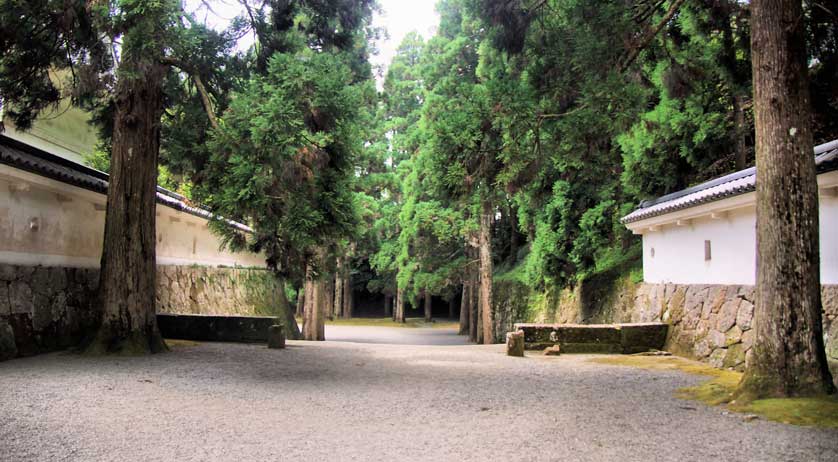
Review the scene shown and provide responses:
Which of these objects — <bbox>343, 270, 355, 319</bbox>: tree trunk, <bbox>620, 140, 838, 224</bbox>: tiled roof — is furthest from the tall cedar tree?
<bbox>343, 270, 355, 319</bbox>: tree trunk

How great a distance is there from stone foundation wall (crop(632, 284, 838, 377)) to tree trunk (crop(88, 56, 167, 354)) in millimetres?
9057

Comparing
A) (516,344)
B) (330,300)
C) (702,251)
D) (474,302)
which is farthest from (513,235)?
(702,251)

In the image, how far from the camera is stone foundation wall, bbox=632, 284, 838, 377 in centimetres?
746

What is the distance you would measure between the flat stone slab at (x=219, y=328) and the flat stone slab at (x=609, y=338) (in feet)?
19.0

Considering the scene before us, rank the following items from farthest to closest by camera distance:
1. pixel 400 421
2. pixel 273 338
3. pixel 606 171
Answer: pixel 606 171, pixel 273 338, pixel 400 421

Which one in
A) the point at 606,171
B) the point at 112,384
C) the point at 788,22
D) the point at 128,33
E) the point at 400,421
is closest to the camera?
the point at 400,421

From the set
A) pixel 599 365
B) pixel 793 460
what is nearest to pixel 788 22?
pixel 793 460

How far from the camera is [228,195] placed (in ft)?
26.9

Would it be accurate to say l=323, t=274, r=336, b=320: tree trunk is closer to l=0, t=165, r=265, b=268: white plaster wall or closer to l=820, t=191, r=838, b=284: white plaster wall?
l=0, t=165, r=265, b=268: white plaster wall

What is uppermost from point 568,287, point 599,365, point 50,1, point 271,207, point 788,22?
point 50,1

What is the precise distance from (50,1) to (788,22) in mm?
9372

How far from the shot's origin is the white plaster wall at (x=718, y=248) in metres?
7.49

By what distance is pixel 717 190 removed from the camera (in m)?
9.49

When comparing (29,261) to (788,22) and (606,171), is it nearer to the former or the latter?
(788,22)
